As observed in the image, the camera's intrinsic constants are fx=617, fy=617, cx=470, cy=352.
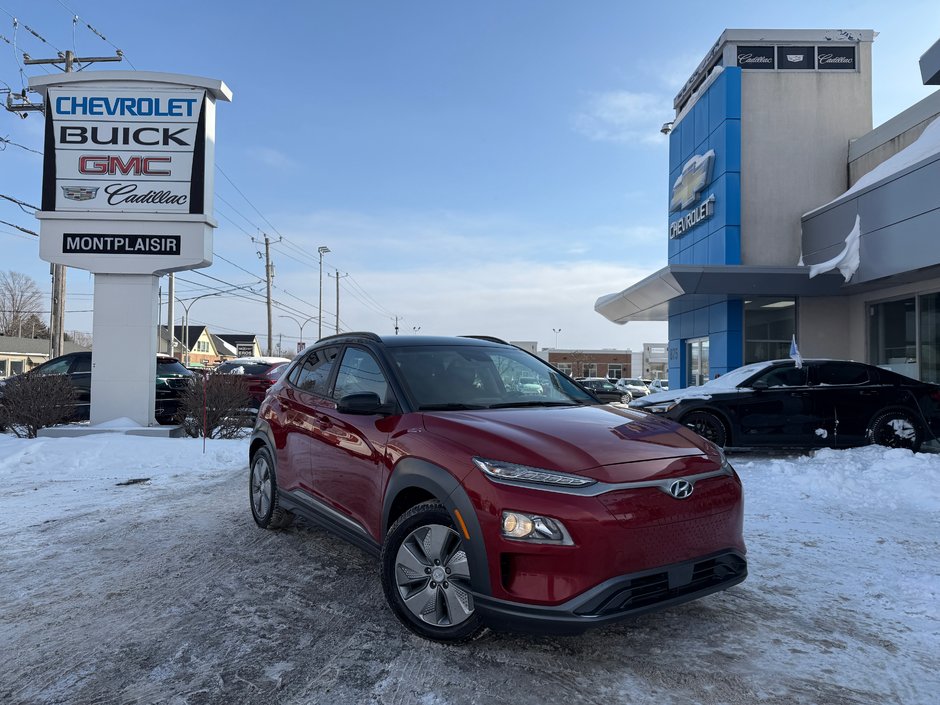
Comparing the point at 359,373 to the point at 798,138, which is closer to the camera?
the point at 359,373

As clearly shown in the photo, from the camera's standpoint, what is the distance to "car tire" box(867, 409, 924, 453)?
9289mm

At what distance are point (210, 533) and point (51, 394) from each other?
776 centimetres

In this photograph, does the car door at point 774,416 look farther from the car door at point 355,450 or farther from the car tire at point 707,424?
the car door at point 355,450

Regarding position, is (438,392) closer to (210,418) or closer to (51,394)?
(210,418)

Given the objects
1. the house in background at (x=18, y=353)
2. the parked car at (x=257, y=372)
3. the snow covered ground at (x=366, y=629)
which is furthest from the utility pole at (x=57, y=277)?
the house in background at (x=18, y=353)

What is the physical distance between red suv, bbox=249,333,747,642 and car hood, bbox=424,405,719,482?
0.03 ft

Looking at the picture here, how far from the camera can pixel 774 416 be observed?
923 cm

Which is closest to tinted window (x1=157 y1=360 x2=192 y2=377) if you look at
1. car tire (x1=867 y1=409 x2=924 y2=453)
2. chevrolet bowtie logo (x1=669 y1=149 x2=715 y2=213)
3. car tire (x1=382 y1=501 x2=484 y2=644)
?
car tire (x1=382 y1=501 x2=484 y2=644)

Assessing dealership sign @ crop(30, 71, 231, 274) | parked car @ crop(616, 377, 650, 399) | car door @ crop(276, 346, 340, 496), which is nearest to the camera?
car door @ crop(276, 346, 340, 496)

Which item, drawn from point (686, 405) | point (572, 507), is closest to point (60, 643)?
point (572, 507)

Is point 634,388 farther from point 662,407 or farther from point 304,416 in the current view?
point 304,416

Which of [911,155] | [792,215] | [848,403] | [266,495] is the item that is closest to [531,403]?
[266,495]

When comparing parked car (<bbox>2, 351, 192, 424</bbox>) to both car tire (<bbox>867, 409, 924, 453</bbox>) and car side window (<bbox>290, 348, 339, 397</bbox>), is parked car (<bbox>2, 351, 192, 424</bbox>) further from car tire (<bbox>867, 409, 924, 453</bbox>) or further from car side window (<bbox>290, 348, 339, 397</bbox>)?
car tire (<bbox>867, 409, 924, 453</bbox>)

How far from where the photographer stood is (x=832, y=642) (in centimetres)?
321
